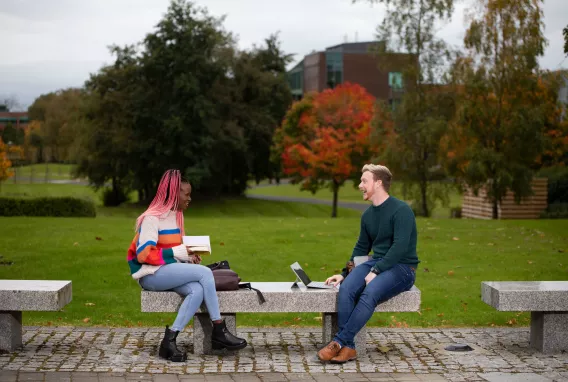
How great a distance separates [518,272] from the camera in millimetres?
12961

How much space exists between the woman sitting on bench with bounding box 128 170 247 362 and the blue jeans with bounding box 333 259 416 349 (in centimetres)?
97

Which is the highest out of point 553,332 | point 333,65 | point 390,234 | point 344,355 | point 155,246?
point 333,65

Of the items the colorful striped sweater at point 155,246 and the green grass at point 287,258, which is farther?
the green grass at point 287,258

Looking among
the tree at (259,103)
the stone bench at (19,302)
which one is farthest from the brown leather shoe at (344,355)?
the tree at (259,103)

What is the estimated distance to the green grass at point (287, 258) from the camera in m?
9.90

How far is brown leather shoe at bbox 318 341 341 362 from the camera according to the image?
7387 millimetres

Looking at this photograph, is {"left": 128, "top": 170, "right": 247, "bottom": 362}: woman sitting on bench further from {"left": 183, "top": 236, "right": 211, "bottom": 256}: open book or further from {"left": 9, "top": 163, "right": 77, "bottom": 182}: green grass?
{"left": 9, "top": 163, "right": 77, "bottom": 182}: green grass

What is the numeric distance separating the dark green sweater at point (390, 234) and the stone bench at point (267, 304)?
0.41m

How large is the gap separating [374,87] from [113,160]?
51629mm

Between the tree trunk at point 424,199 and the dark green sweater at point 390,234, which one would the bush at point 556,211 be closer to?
the tree trunk at point 424,199

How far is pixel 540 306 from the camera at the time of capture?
25.7ft

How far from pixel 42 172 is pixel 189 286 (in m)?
79.9

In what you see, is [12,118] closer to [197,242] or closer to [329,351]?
[197,242]

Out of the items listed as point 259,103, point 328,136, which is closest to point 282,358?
point 328,136
